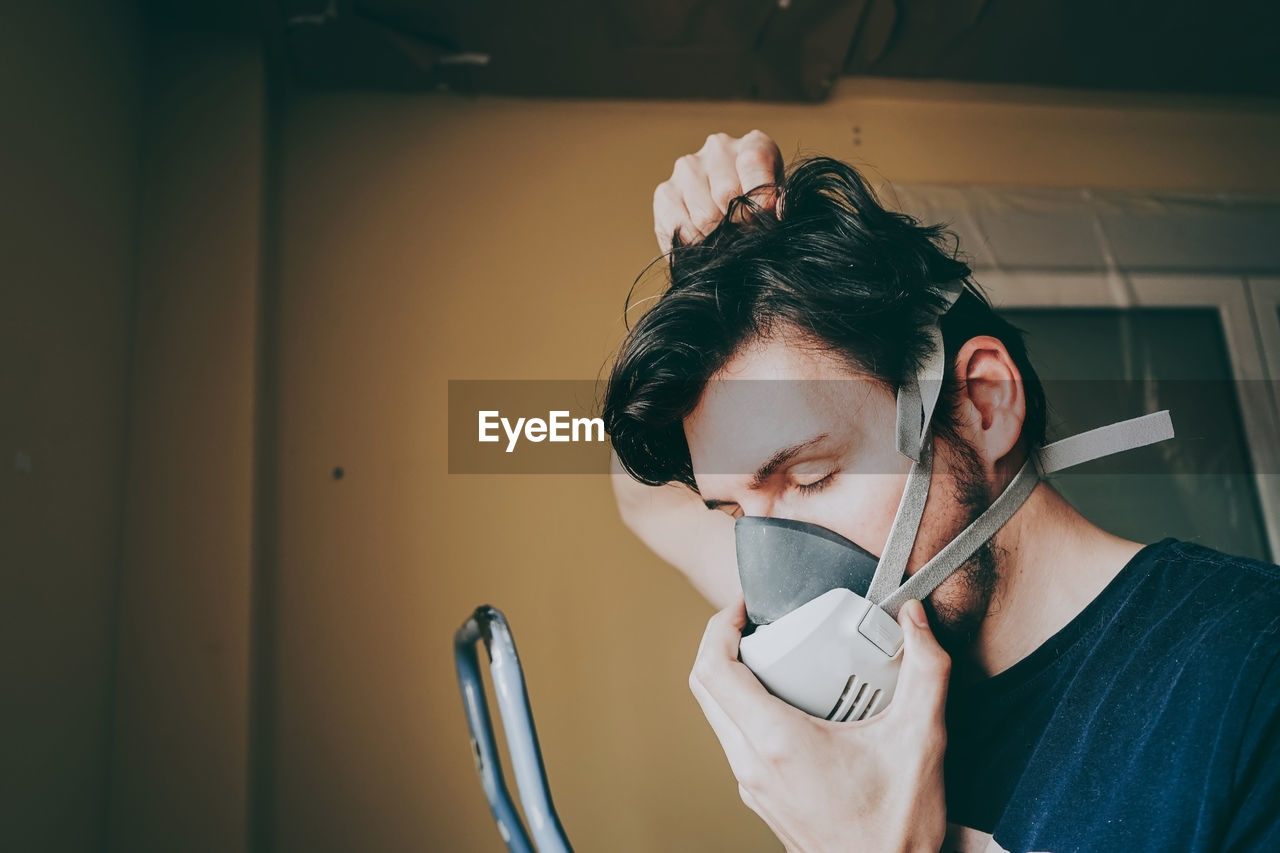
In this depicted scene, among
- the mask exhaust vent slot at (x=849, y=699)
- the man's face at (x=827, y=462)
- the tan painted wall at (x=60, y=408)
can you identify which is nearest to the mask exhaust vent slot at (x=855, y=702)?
the mask exhaust vent slot at (x=849, y=699)

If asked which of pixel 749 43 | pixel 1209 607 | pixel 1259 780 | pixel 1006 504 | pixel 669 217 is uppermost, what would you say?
pixel 749 43

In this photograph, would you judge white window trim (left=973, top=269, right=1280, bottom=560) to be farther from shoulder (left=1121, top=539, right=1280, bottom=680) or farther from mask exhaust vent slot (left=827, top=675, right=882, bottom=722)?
mask exhaust vent slot (left=827, top=675, right=882, bottom=722)

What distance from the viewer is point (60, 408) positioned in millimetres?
958

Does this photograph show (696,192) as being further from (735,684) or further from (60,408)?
(60,408)

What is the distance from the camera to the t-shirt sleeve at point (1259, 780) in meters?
0.67

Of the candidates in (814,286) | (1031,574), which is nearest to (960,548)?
(1031,574)

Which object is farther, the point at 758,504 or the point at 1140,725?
the point at 758,504

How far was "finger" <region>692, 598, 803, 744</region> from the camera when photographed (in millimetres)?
839

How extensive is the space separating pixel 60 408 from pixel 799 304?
2.85ft

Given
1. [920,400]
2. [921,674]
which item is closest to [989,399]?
[920,400]

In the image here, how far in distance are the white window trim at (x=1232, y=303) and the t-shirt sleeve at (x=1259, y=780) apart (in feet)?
2.01

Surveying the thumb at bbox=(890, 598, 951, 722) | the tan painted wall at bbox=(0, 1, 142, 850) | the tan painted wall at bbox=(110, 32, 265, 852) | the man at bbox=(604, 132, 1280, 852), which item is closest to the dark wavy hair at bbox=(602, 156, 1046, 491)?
the man at bbox=(604, 132, 1280, 852)

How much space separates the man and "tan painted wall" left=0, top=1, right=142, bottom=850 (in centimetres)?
64

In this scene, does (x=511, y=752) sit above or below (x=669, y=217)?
below
